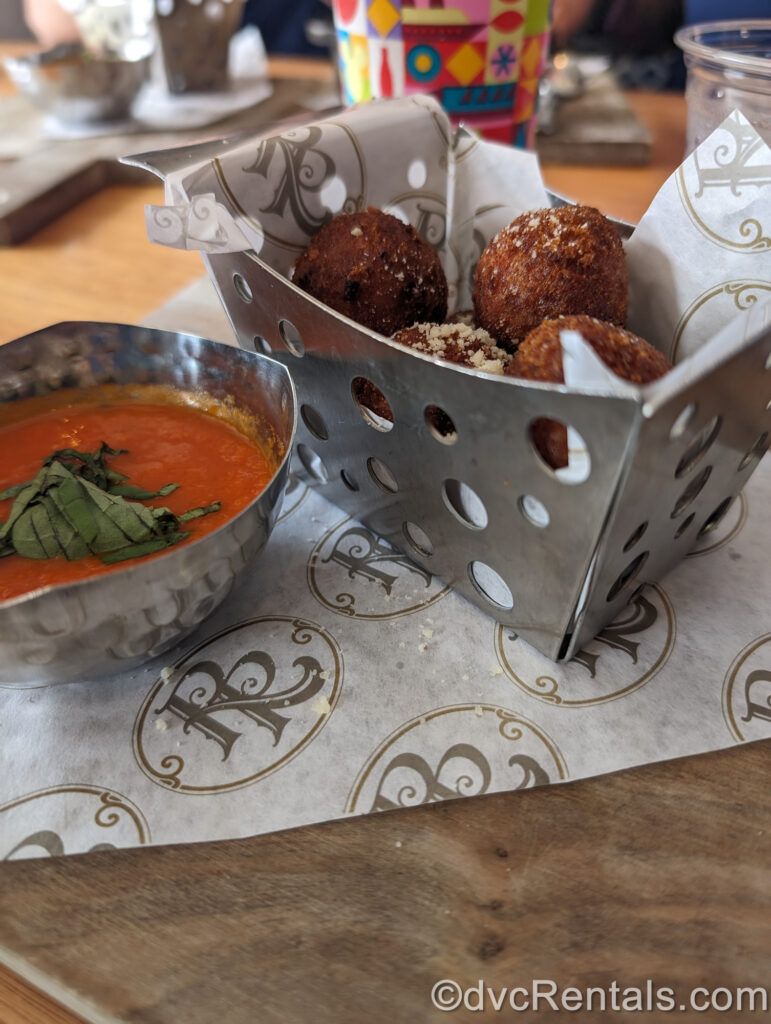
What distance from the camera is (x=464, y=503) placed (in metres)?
0.68

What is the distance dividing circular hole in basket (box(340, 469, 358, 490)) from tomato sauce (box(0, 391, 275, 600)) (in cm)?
7

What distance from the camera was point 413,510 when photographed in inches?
28.9

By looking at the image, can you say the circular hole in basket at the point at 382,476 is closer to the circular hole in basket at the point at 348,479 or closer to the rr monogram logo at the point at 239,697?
the circular hole in basket at the point at 348,479

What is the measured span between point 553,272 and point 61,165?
132 cm

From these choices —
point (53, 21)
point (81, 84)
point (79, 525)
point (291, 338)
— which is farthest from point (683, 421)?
point (53, 21)

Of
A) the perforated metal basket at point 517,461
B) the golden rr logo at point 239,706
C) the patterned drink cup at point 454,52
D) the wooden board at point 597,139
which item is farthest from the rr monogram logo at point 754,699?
the wooden board at point 597,139

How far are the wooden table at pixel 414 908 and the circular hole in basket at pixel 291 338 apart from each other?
42 centimetres

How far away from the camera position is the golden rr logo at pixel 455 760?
60 cm

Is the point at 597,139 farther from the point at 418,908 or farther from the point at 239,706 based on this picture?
the point at 418,908

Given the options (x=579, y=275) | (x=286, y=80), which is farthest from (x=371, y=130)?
(x=286, y=80)

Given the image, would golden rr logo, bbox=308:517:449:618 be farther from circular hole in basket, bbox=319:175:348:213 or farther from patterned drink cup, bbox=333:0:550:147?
patterned drink cup, bbox=333:0:550:147

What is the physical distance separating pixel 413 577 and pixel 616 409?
334 mm

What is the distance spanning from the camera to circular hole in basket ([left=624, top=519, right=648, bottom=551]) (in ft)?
1.98

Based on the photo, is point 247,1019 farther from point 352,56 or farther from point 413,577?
point 352,56
